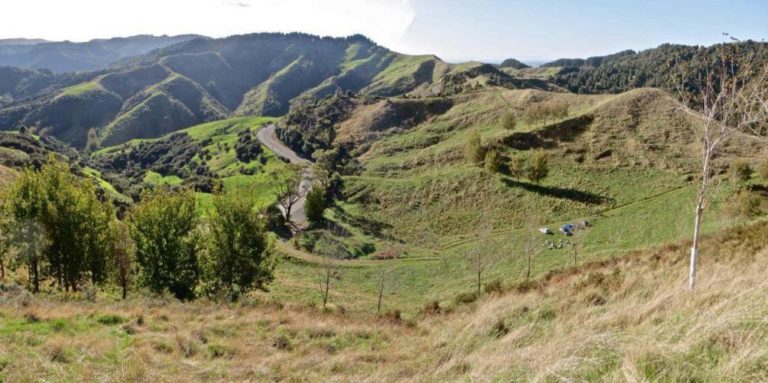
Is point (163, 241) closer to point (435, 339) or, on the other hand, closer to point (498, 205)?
point (435, 339)

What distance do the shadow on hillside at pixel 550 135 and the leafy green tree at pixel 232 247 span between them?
65209mm

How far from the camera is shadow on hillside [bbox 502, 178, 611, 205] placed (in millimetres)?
62297

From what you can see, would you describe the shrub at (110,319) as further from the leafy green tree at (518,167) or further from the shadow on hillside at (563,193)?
the leafy green tree at (518,167)

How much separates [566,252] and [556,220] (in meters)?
12.8

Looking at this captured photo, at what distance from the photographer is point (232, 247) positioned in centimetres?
2830

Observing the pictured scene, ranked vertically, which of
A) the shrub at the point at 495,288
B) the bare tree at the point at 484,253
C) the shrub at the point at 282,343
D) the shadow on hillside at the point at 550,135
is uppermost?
the shadow on hillside at the point at 550,135

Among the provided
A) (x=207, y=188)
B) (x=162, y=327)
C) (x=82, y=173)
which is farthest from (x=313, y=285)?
(x=82, y=173)

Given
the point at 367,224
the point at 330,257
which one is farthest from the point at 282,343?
the point at 367,224

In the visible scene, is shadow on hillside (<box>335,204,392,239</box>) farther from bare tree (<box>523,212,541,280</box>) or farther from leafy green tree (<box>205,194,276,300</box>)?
leafy green tree (<box>205,194,276,300</box>)

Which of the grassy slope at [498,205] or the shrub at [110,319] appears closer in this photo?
the shrub at [110,319]

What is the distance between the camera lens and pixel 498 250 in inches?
2026

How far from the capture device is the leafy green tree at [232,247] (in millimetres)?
28125

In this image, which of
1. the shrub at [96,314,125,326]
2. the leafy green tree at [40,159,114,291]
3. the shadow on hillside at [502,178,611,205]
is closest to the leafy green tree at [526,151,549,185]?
the shadow on hillside at [502,178,611,205]

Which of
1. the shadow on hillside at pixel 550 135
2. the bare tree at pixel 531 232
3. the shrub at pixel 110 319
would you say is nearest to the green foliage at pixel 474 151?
the shadow on hillside at pixel 550 135
